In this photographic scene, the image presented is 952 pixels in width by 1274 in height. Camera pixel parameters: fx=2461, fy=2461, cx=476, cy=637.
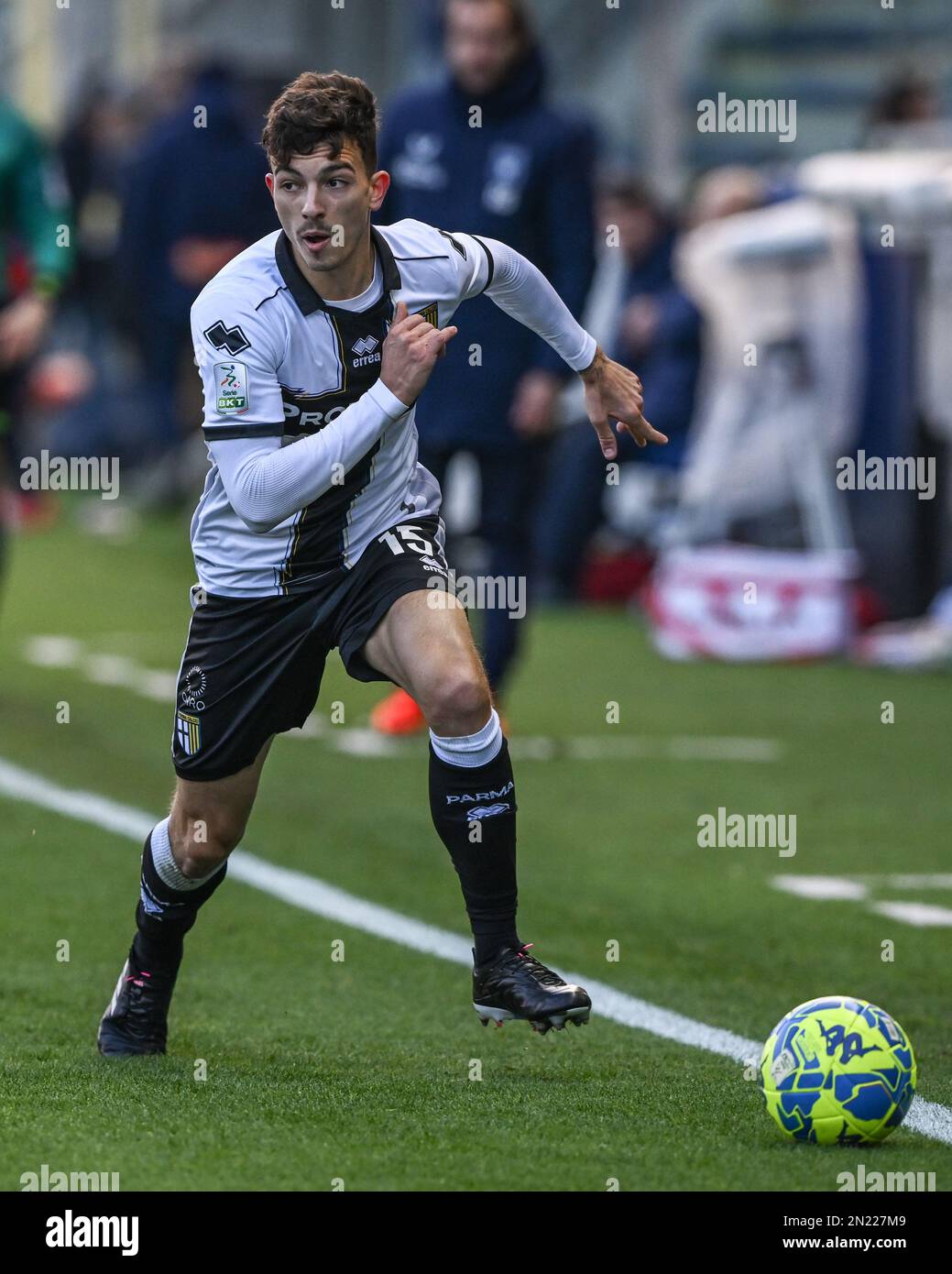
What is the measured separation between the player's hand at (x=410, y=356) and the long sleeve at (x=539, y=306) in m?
0.67

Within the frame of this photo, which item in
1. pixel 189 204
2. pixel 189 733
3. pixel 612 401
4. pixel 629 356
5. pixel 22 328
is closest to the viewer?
pixel 189 733

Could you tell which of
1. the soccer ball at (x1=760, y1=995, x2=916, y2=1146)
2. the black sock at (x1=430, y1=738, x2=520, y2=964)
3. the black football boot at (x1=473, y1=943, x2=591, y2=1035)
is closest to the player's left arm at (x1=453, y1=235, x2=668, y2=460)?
the black sock at (x1=430, y1=738, x2=520, y2=964)

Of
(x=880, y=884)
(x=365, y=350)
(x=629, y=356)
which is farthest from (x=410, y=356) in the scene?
(x=629, y=356)

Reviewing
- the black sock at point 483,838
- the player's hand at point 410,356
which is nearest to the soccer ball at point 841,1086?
the black sock at point 483,838

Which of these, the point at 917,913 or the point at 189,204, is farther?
the point at 189,204

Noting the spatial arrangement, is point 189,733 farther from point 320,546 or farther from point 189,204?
point 189,204

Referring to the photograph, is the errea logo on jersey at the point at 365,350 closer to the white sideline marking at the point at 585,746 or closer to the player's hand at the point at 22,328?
the white sideline marking at the point at 585,746

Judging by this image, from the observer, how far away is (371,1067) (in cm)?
506

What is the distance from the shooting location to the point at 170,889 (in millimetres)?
5242

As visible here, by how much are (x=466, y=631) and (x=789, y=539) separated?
8.83 meters

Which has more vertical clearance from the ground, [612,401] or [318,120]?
[318,120]

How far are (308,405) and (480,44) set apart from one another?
15.3ft

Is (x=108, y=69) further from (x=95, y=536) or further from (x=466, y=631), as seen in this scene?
(x=466, y=631)
